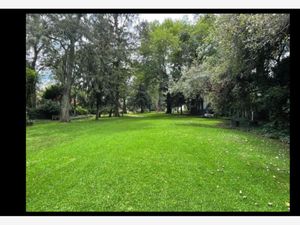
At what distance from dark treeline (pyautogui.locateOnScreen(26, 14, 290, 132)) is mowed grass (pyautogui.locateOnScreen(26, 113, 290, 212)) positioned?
159 centimetres

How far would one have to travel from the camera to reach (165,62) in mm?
14969

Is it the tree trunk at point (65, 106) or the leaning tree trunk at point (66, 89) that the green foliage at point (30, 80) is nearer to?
the leaning tree trunk at point (66, 89)

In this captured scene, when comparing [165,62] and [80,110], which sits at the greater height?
[165,62]

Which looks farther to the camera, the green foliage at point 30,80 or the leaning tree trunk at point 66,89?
the leaning tree trunk at point 66,89

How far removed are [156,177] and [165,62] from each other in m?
12.4

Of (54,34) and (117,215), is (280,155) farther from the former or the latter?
(54,34)

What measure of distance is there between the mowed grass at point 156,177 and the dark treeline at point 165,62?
1.59 m

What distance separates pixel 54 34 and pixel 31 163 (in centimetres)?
383

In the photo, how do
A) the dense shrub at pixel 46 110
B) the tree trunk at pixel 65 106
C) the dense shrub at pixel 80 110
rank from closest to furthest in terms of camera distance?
1. the dense shrub at pixel 46 110
2. the tree trunk at pixel 65 106
3. the dense shrub at pixel 80 110

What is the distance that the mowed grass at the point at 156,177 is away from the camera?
255cm
